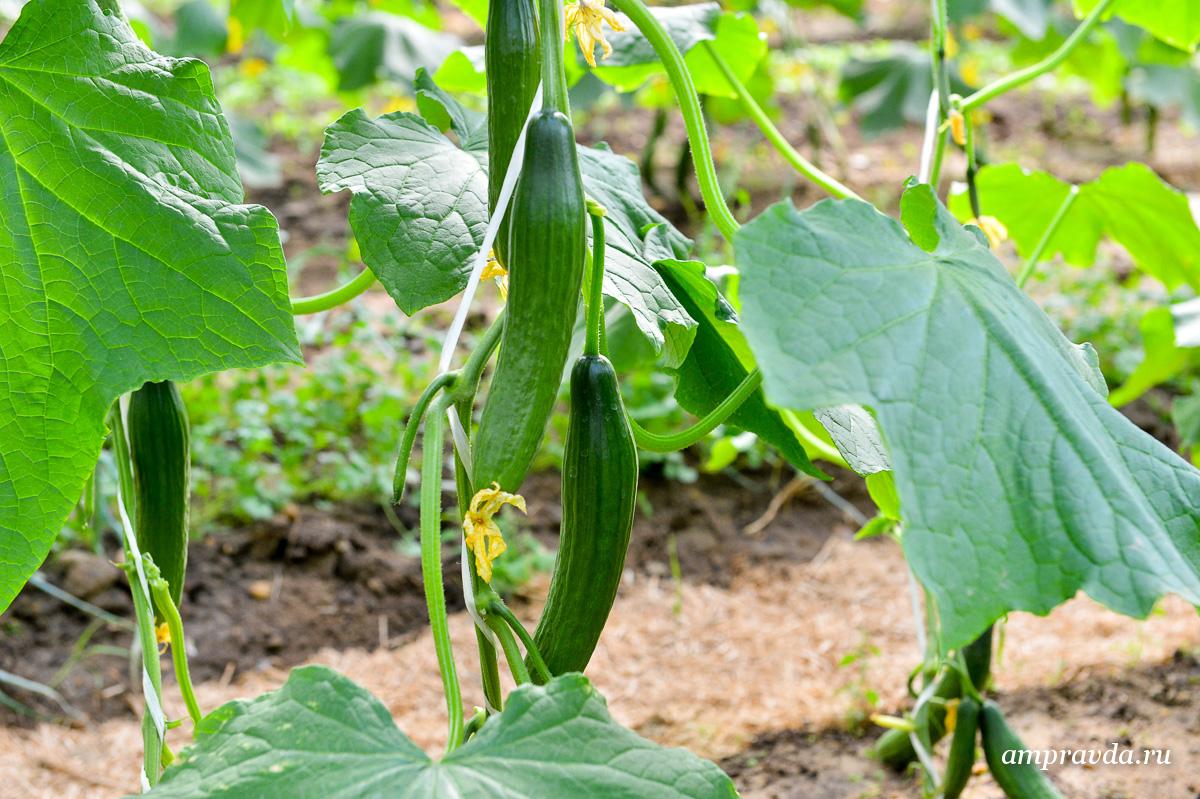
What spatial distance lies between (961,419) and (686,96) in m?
0.46

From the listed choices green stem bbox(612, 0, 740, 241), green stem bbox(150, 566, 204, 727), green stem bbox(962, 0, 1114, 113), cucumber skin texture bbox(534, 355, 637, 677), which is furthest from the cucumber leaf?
green stem bbox(150, 566, 204, 727)

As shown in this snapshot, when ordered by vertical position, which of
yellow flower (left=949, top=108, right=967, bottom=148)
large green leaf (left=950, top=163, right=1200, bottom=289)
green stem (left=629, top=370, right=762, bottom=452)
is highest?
yellow flower (left=949, top=108, right=967, bottom=148)

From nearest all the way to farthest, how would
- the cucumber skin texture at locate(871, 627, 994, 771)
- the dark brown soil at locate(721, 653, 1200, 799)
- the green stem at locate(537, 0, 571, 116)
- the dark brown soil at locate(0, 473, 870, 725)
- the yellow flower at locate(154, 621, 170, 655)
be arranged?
the green stem at locate(537, 0, 571, 116) → the yellow flower at locate(154, 621, 170, 655) → the cucumber skin texture at locate(871, 627, 994, 771) → the dark brown soil at locate(721, 653, 1200, 799) → the dark brown soil at locate(0, 473, 870, 725)

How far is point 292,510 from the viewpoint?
8.64 ft

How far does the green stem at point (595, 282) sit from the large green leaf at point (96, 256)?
24cm

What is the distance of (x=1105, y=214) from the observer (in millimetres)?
2148

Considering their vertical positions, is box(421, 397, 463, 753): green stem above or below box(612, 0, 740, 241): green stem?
below

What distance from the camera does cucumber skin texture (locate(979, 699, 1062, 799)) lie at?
62.9 inches

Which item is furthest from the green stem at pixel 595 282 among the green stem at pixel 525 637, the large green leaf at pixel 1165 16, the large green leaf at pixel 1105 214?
the large green leaf at pixel 1165 16

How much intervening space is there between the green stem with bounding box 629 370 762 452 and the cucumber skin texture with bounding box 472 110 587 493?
187 mm

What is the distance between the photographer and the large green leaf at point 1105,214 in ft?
6.54

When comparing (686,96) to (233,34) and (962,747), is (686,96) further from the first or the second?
(233,34)

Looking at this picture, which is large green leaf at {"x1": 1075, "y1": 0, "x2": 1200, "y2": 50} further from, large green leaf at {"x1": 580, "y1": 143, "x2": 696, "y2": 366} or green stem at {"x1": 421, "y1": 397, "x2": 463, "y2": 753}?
green stem at {"x1": 421, "y1": 397, "x2": 463, "y2": 753}

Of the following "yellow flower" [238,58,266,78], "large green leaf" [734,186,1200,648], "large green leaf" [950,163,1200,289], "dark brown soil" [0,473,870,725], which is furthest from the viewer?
"yellow flower" [238,58,266,78]
